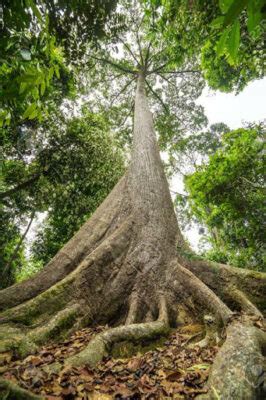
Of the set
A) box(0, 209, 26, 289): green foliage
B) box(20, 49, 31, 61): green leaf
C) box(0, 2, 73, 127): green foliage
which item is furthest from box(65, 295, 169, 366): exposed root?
box(0, 209, 26, 289): green foliage

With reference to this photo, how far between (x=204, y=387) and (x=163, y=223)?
289 cm

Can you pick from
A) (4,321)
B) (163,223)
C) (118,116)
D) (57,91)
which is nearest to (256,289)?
(163,223)

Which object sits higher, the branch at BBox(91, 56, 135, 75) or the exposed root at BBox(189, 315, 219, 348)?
the branch at BBox(91, 56, 135, 75)

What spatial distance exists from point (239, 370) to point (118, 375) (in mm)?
869

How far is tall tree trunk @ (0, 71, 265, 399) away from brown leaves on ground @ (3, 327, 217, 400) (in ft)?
0.60

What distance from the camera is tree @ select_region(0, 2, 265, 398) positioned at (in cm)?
235

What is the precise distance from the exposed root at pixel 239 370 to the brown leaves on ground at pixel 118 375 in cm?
14

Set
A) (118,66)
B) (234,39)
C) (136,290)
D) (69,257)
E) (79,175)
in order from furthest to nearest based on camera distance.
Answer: (118,66) → (79,175) → (69,257) → (136,290) → (234,39)

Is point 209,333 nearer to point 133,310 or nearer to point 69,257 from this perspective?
point 133,310

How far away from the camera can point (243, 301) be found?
11.4 feet

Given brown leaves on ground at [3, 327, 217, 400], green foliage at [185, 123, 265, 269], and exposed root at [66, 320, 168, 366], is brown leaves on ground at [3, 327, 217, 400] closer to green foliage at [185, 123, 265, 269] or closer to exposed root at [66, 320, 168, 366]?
exposed root at [66, 320, 168, 366]

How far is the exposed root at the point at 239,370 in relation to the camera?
170 cm

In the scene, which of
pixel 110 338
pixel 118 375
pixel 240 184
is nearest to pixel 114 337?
pixel 110 338

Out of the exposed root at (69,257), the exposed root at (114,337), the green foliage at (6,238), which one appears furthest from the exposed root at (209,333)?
the green foliage at (6,238)
